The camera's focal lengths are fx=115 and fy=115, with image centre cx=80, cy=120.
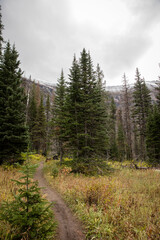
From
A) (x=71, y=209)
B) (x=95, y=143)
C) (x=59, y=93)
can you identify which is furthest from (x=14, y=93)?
(x=71, y=209)

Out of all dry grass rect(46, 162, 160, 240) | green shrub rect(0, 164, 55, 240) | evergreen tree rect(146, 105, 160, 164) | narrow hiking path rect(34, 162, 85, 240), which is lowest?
narrow hiking path rect(34, 162, 85, 240)

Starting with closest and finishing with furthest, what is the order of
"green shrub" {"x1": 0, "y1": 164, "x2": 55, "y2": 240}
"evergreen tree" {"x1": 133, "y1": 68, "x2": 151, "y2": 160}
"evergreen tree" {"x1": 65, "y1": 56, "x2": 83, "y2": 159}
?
"green shrub" {"x1": 0, "y1": 164, "x2": 55, "y2": 240}
"evergreen tree" {"x1": 65, "y1": 56, "x2": 83, "y2": 159}
"evergreen tree" {"x1": 133, "y1": 68, "x2": 151, "y2": 160}

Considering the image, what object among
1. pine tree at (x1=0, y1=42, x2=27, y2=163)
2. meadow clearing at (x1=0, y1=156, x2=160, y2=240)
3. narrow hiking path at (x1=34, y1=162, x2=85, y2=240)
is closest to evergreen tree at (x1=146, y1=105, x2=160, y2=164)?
meadow clearing at (x1=0, y1=156, x2=160, y2=240)

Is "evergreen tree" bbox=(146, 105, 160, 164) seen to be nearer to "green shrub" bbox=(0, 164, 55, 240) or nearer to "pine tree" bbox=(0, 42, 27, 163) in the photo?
"pine tree" bbox=(0, 42, 27, 163)

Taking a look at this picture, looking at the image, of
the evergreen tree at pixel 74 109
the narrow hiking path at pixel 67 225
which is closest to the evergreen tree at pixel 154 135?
the evergreen tree at pixel 74 109

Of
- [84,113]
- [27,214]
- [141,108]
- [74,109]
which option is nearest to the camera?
[27,214]

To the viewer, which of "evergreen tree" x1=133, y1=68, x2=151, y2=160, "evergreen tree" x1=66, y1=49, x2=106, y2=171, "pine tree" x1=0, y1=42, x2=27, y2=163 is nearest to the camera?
"pine tree" x1=0, y1=42, x2=27, y2=163

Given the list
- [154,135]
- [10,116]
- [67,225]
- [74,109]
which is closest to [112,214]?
[67,225]

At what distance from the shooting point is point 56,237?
146 inches

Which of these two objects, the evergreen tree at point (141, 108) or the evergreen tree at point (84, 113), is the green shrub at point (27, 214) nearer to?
the evergreen tree at point (84, 113)

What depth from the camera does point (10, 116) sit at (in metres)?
11.6

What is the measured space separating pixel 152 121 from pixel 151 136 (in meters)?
2.96

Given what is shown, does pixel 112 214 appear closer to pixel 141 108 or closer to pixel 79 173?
pixel 79 173

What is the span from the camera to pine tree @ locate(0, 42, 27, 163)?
458 inches
